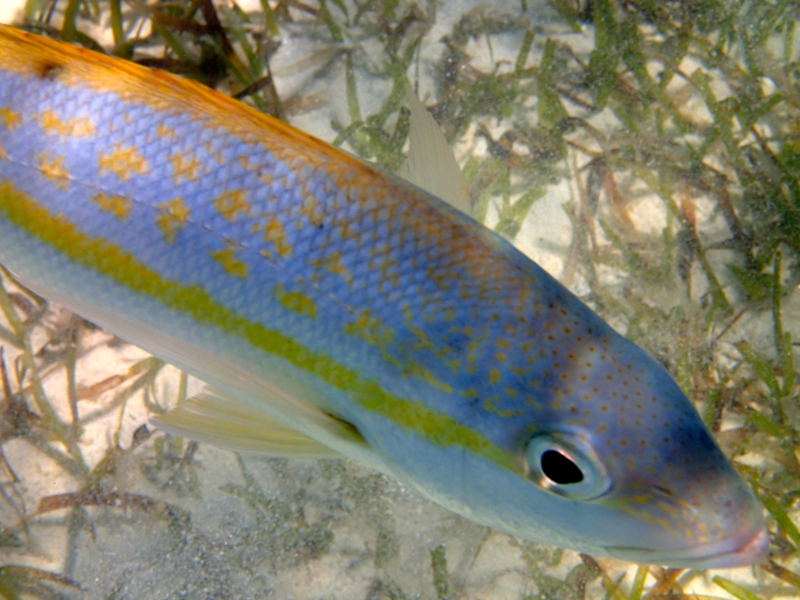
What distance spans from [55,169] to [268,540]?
1801 millimetres

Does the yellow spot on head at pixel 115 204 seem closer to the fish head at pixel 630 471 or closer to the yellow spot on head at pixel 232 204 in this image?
the yellow spot on head at pixel 232 204

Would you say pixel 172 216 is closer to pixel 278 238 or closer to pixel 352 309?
pixel 278 238

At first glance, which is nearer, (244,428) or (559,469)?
(559,469)

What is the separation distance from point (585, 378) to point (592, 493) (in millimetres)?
250

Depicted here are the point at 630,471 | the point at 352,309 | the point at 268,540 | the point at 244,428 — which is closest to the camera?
the point at 630,471

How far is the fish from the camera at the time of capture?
1.17 meters

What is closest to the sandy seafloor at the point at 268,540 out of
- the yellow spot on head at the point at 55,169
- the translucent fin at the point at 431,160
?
the translucent fin at the point at 431,160

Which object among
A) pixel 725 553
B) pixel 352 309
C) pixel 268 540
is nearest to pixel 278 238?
pixel 352 309

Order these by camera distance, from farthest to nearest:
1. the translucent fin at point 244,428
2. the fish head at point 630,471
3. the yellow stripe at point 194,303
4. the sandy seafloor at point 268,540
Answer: the sandy seafloor at point 268,540, the translucent fin at point 244,428, the yellow stripe at point 194,303, the fish head at point 630,471

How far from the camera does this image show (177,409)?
162 centimetres

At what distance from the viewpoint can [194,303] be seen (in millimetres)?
1384

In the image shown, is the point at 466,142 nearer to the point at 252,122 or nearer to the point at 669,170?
the point at 669,170

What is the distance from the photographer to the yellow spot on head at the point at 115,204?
136 cm

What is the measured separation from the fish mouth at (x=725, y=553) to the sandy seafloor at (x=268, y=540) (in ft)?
4.08
